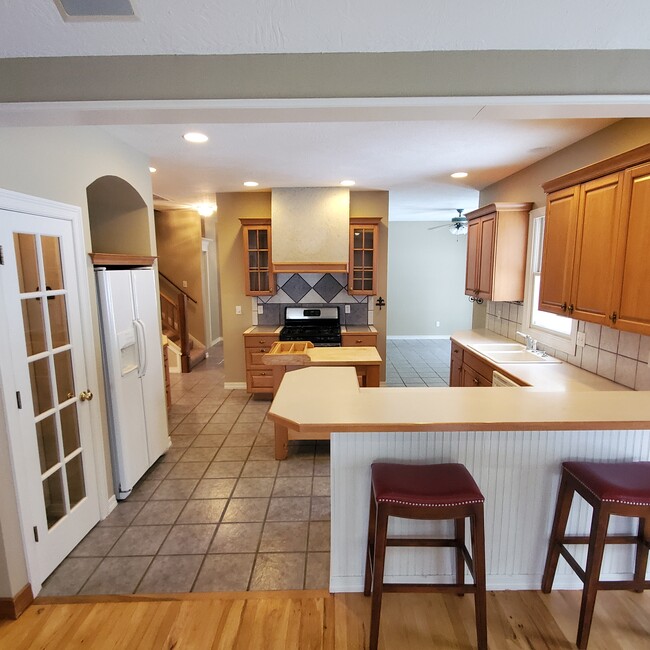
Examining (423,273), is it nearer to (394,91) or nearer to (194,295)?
(194,295)

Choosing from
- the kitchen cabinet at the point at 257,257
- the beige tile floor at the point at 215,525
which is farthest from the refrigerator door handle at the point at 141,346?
the kitchen cabinet at the point at 257,257

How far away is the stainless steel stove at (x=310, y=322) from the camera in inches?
190

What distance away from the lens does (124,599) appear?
1.94 meters

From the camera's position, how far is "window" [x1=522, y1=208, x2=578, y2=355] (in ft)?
10.8

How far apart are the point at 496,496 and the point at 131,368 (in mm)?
2519

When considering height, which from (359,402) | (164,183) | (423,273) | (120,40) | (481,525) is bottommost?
(481,525)

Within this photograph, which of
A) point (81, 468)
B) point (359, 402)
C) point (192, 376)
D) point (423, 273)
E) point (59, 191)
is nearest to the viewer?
point (359, 402)

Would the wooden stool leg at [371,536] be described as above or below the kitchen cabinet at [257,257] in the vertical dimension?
below

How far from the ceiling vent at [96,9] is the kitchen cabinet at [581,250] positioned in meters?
2.50

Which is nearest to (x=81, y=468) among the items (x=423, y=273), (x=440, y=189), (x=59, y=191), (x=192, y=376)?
(x=59, y=191)

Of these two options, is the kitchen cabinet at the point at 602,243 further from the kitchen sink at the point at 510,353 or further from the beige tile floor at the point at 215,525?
the beige tile floor at the point at 215,525

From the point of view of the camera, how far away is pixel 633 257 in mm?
2096

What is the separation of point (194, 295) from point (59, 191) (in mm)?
4886

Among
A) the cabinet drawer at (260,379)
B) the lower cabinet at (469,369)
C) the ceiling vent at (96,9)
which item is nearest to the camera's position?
the ceiling vent at (96,9)
